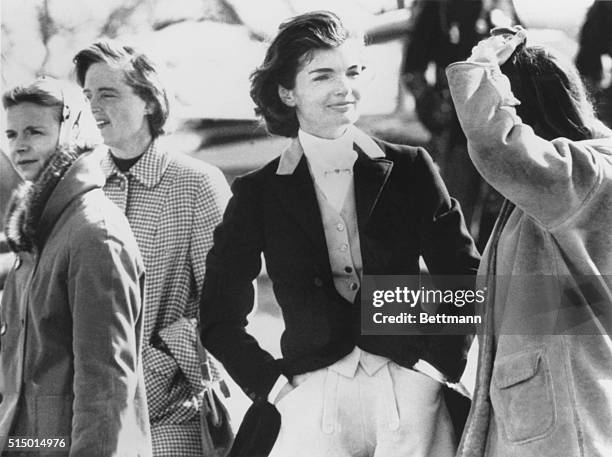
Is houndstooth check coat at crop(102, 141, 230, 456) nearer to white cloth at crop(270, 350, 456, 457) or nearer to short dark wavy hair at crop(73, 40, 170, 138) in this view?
short dark wavy hair at crop(73, 40, 170, 138)

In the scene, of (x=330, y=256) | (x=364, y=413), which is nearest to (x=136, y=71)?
(x=330, y=256)

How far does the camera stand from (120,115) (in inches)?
152

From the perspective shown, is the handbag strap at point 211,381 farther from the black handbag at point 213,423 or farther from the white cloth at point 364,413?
the white cloth at point 364,413

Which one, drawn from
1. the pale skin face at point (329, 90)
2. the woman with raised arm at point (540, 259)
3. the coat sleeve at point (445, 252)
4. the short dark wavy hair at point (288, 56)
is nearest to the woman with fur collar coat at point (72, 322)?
the short dark wavy hair at point (288, 56)

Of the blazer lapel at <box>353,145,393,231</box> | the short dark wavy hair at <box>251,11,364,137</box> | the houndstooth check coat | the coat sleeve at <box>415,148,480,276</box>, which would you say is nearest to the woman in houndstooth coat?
the houndstooth check coat

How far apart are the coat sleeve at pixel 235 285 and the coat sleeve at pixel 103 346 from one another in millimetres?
258

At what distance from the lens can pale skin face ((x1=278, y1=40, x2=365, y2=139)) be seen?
3742 mm

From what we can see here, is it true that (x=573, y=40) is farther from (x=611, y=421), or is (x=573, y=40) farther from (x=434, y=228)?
(x=611, y=421)

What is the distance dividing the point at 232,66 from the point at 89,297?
38.2 inches

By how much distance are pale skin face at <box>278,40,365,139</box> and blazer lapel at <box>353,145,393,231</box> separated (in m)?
0.13

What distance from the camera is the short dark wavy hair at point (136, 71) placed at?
385cm

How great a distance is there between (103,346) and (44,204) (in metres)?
0.54

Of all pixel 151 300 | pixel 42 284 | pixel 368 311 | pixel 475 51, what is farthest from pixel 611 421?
pixel 42 284

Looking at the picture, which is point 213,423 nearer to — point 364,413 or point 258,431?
point 258,431
